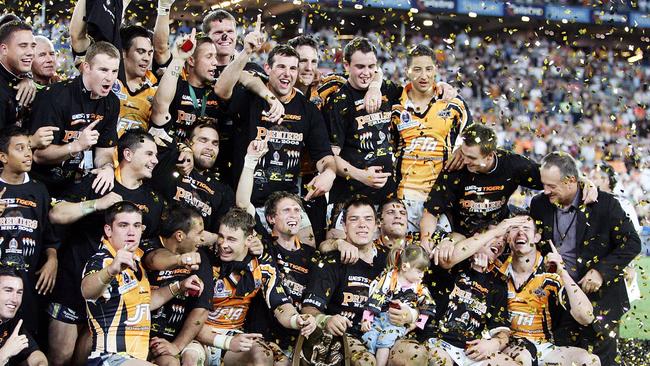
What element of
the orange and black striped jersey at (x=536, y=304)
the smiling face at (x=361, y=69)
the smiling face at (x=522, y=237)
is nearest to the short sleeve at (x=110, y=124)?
the smiling face at (x=361, y=69)

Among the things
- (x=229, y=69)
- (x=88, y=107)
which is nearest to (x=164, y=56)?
(x=229, y=69)

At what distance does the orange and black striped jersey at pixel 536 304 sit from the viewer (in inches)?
287

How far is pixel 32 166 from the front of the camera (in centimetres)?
650

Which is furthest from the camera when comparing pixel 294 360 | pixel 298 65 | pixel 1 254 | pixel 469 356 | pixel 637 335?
pixel 637 335

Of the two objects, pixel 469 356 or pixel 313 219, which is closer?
pixel 469 356

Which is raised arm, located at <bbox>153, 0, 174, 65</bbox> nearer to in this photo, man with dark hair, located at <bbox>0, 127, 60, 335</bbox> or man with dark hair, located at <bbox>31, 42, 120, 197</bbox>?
man with dark hair, located at <bbox>31, 42, 120, 197</bbox>

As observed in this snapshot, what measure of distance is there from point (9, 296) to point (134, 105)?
6.53 feet

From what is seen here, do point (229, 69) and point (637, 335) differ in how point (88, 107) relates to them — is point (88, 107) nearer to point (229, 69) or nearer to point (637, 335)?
point (229, 69)

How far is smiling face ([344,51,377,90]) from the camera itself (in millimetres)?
7590

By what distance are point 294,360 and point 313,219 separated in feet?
4.91

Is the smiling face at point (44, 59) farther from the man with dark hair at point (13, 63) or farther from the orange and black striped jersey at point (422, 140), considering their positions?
the orange and black striped jersey at point (422, 140)

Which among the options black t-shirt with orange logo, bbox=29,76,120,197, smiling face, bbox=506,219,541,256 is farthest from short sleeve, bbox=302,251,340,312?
black t-shirt with orange logo, bbox=29,76,120,197

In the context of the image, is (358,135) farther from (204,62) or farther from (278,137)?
(204,62)

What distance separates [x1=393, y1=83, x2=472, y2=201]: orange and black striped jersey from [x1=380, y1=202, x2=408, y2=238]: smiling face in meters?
0.50
